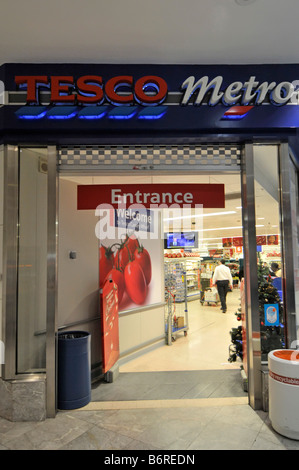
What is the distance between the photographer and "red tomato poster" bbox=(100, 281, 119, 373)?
4617 mm

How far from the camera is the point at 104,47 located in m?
3.35

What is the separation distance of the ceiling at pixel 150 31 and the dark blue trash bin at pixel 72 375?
3.03 m

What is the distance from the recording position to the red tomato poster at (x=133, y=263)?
5473 mm

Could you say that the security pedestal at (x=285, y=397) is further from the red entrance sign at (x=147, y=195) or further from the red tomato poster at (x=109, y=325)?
the red tomato poster at (x=109, y=325)

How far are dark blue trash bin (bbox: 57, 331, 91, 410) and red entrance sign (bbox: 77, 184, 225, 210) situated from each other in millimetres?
1538

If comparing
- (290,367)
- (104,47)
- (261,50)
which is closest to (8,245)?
(104,47)

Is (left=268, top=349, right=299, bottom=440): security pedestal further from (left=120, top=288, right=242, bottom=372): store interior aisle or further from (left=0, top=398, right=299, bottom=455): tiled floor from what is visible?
(left=120, top=288, right=242, bottom=372): store interior aisle

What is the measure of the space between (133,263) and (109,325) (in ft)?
4.85

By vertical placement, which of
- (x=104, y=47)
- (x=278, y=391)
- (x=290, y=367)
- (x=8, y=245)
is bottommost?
(x=278, y=391)

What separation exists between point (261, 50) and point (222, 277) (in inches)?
337

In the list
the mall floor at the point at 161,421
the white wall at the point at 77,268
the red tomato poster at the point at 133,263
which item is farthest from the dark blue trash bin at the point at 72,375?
the red tomato poster at the point at 133,263

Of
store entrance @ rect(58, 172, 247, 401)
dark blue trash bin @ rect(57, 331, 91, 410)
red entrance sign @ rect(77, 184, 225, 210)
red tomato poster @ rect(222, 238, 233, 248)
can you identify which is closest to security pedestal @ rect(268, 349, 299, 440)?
store entrance @ rect(58, 172, 247, 401)

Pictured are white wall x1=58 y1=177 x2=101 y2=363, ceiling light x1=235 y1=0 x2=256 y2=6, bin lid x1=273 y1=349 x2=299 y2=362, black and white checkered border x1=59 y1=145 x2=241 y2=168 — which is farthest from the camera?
white wall x1=58 y1=177 x2=101 y2=363
